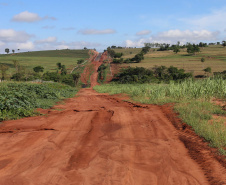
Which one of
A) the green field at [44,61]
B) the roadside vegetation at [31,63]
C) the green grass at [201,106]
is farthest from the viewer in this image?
the green field at [44,61]

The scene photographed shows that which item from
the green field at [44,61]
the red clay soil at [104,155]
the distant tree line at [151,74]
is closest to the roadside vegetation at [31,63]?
the green field at [44,61]

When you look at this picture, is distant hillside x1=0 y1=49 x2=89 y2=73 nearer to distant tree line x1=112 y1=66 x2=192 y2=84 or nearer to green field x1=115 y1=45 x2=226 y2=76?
green field x1=115 y1=45 x2=226 y2=76

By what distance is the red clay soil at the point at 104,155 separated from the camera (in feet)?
11.3

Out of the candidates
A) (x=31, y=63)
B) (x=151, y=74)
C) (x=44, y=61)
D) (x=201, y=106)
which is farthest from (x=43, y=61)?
(x=201, y=106)

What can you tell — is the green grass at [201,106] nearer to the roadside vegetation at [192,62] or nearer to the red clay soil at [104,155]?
the red clay soil at [104,155]

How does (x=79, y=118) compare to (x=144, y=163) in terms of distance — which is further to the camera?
(x=79, y=118)

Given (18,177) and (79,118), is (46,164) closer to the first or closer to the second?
(18,177)

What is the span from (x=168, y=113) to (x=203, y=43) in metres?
107

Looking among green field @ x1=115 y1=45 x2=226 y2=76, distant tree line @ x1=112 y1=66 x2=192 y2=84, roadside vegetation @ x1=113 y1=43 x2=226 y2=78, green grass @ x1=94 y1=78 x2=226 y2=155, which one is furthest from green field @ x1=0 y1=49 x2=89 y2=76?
green grass @ x1=94 y1=78 x2=226 y2=155

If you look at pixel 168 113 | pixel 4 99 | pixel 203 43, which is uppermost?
Result: pixel 203 43

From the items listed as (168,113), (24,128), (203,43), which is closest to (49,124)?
(24,128)

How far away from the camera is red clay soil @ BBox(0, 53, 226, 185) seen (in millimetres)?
3453

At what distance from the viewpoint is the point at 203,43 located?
4131 inches

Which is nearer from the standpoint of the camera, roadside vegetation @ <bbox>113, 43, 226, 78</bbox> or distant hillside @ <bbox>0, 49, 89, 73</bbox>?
roadside vegetation @ <bbox>113, 43, 226, 78</bbox>
